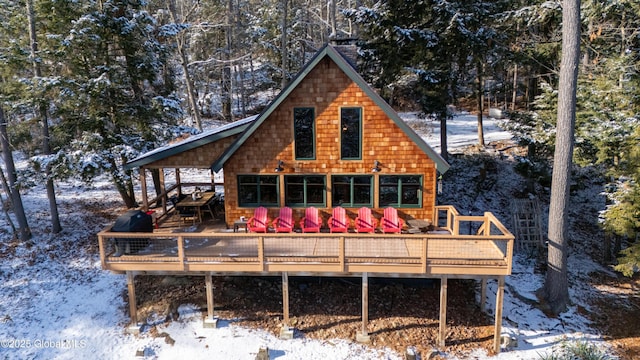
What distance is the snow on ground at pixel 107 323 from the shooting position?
9.92m

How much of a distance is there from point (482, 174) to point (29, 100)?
62.4 ft

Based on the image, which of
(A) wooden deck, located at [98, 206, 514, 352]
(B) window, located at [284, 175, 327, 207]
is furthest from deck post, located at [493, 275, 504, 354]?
(B) window, located at [284, 175, 327, 207]

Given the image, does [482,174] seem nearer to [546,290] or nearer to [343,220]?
[546,290]

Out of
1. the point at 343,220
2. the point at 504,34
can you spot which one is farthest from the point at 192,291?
the point at 504,34

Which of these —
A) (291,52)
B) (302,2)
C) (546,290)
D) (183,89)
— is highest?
(302,2)

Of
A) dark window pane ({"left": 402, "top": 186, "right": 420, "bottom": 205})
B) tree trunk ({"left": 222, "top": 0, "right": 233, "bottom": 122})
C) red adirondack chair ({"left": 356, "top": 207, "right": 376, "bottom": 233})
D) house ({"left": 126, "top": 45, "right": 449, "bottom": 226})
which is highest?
tree trunk ({"left": 222, "top": 0, "right": 233, "bottom": 122})

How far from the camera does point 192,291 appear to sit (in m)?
11.6

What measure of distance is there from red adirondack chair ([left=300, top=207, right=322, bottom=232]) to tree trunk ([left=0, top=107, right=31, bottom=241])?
10.4m

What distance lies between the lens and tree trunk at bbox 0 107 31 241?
1391 cm

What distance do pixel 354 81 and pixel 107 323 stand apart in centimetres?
966

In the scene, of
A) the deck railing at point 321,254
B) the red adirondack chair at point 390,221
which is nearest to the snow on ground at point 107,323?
the deck railing at point 321,254

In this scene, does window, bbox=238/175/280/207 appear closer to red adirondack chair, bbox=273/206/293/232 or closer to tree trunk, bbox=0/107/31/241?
red adirondack chair, bbox=273/206/293/232

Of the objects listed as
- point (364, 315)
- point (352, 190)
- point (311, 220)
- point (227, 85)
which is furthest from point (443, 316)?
point (227, 85)

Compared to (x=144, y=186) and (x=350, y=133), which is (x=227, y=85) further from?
(x=350, y=133)
